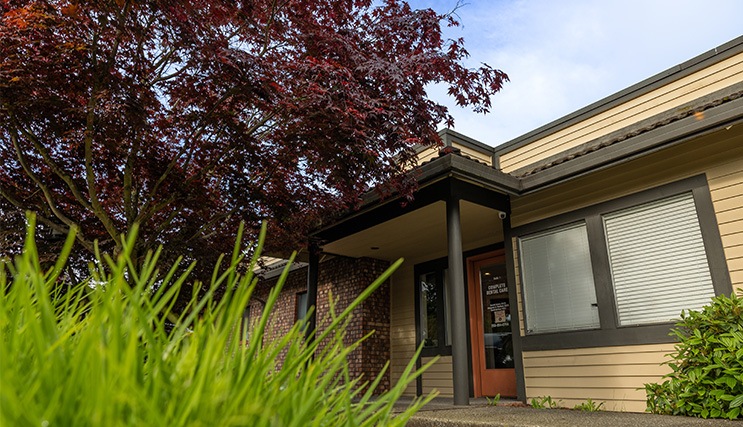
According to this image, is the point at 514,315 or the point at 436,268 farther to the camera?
the point at 436,268

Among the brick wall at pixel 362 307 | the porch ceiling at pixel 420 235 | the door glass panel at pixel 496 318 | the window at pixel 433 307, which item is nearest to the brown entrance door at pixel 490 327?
the door glass panel at pixel 496 318

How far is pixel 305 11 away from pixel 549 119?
3.99 meters

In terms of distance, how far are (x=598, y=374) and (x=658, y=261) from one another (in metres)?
1.39

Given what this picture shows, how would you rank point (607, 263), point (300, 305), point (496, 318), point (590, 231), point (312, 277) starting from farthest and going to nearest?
point (300, 305) < point (312, 277) < point (496, 318) < point (590, 231) < point (607, 263)

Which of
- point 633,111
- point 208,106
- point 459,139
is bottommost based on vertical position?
point 208,106

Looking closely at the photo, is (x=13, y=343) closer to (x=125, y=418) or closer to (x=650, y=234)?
(x=125, y=418)

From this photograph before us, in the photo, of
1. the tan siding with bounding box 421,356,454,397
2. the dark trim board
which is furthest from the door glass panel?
the dark trim board

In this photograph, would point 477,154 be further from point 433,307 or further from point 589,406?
point 589,406

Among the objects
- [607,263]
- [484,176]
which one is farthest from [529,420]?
[484,176]

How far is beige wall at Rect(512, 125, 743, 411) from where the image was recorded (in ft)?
16.0

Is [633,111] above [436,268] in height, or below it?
above

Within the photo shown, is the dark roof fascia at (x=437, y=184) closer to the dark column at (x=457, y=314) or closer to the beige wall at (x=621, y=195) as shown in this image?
the dark column at (x=457, y=314)

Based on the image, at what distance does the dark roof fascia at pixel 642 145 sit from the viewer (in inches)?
182

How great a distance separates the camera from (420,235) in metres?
7.79
